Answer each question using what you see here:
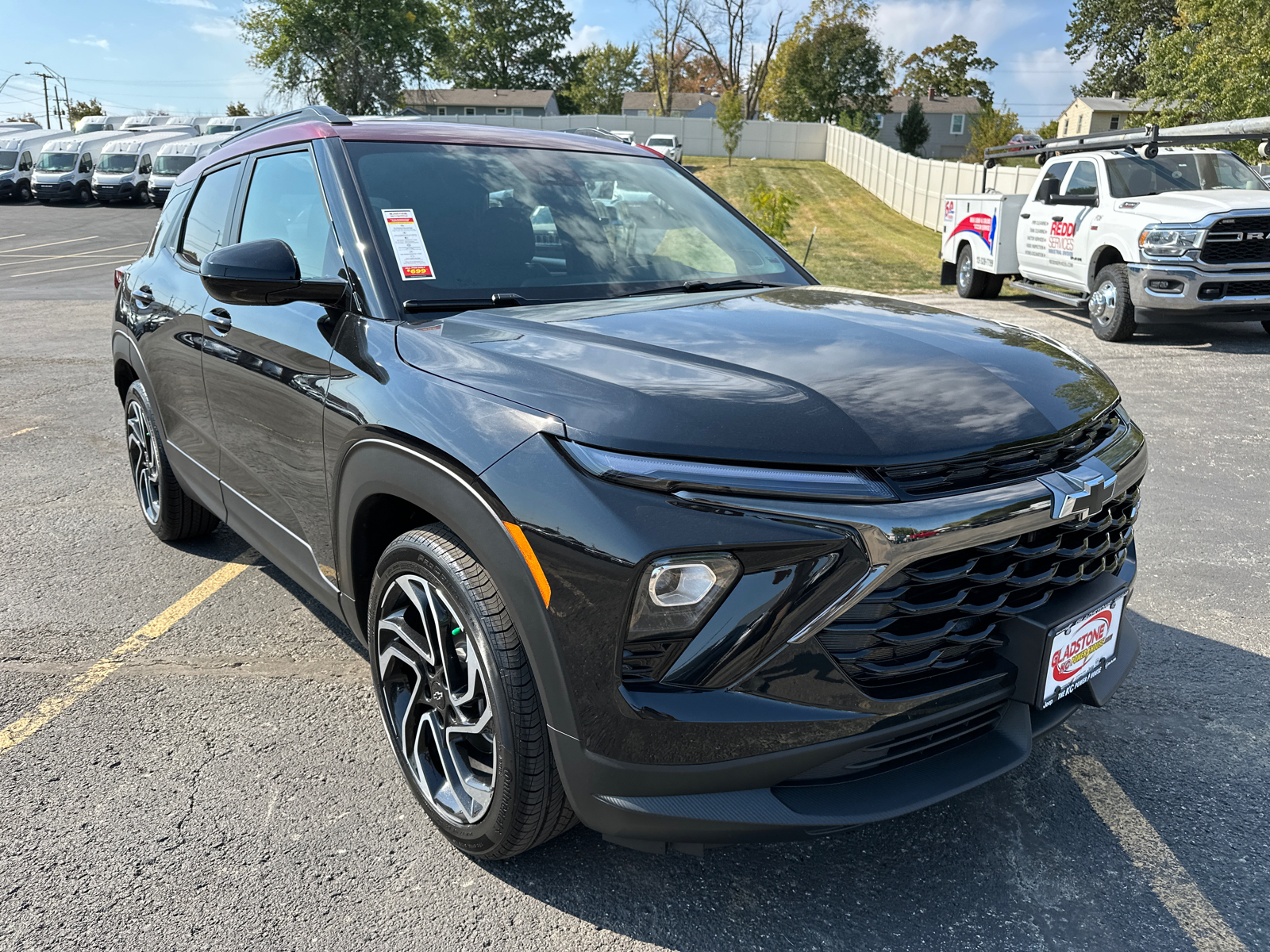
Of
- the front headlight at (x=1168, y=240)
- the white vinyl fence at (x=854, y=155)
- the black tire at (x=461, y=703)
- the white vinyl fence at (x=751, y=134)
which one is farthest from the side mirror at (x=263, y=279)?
the white vinyl fence at (x=751, y=134)

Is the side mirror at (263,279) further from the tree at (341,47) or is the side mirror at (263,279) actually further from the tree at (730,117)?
the tree at (341,47)

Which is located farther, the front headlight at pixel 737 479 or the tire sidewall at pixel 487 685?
the tire sidewall at pixel 487 685

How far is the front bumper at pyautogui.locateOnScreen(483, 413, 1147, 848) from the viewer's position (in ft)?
6.09

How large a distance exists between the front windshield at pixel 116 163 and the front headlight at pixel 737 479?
148 ft

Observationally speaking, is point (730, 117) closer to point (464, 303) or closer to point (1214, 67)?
point (1214, 67)

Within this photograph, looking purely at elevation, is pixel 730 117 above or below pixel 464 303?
above

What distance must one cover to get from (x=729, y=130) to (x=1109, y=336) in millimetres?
42273

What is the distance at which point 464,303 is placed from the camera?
2799 mm

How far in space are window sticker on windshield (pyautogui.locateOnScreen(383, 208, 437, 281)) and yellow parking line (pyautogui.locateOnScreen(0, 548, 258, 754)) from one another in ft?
6.23

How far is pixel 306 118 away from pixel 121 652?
206 cm

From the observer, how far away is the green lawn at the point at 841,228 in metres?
17.9

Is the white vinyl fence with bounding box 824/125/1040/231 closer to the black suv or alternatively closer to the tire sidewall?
the black suv

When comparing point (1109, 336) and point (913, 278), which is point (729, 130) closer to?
point (913, 278)

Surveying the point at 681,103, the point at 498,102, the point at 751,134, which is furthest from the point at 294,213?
the point at 681,103
